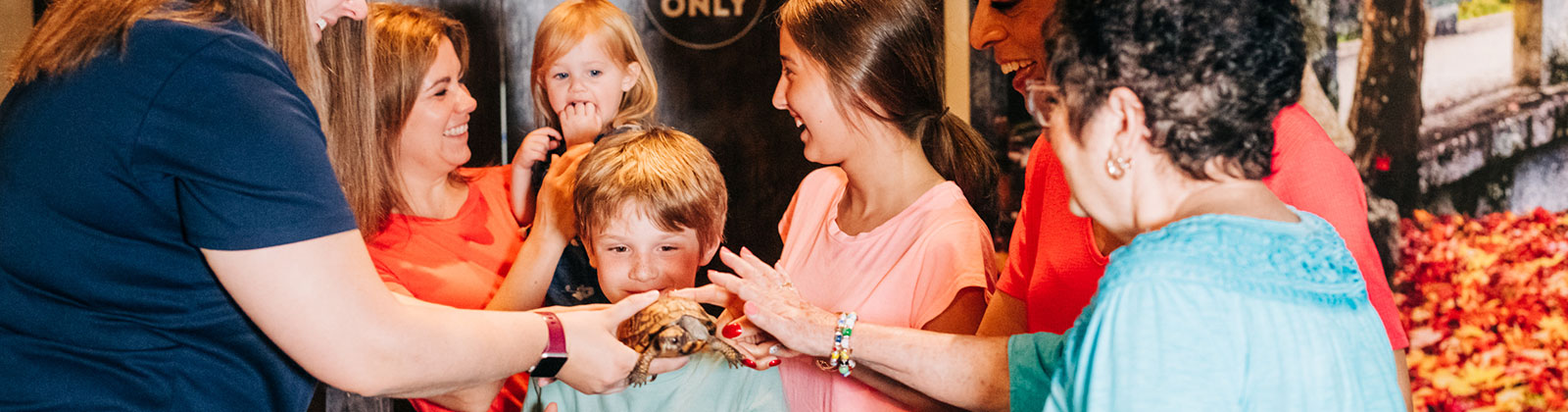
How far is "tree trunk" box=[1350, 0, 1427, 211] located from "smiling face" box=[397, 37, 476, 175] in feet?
6.97

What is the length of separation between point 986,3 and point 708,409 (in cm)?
94

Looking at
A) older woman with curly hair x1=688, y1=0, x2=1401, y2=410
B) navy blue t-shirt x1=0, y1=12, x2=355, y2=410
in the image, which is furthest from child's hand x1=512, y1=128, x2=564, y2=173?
older woman with curly hair x1=688, y1=0, x2=1401, y2=410

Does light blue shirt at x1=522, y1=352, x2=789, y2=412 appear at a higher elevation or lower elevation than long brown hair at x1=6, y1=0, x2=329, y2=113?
lower

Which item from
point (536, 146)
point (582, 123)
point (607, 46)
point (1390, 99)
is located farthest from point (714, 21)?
point (1390, 99)

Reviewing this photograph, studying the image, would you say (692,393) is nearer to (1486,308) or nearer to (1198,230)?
(1198,230)

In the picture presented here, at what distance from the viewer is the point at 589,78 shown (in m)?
2.56

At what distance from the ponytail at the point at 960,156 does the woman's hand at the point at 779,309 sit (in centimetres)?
51

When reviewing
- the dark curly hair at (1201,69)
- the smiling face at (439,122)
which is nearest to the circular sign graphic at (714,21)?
the smiling face at (439,122)

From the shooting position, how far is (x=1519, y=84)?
2660 mm

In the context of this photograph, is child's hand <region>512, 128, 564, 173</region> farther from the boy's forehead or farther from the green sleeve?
the green sleeve

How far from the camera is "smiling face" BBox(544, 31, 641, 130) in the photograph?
256cm

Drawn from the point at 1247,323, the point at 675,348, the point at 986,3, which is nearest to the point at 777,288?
the point at 675,348

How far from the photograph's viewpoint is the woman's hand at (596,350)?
1.73m

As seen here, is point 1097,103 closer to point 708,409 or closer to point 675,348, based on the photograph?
point 675,348
